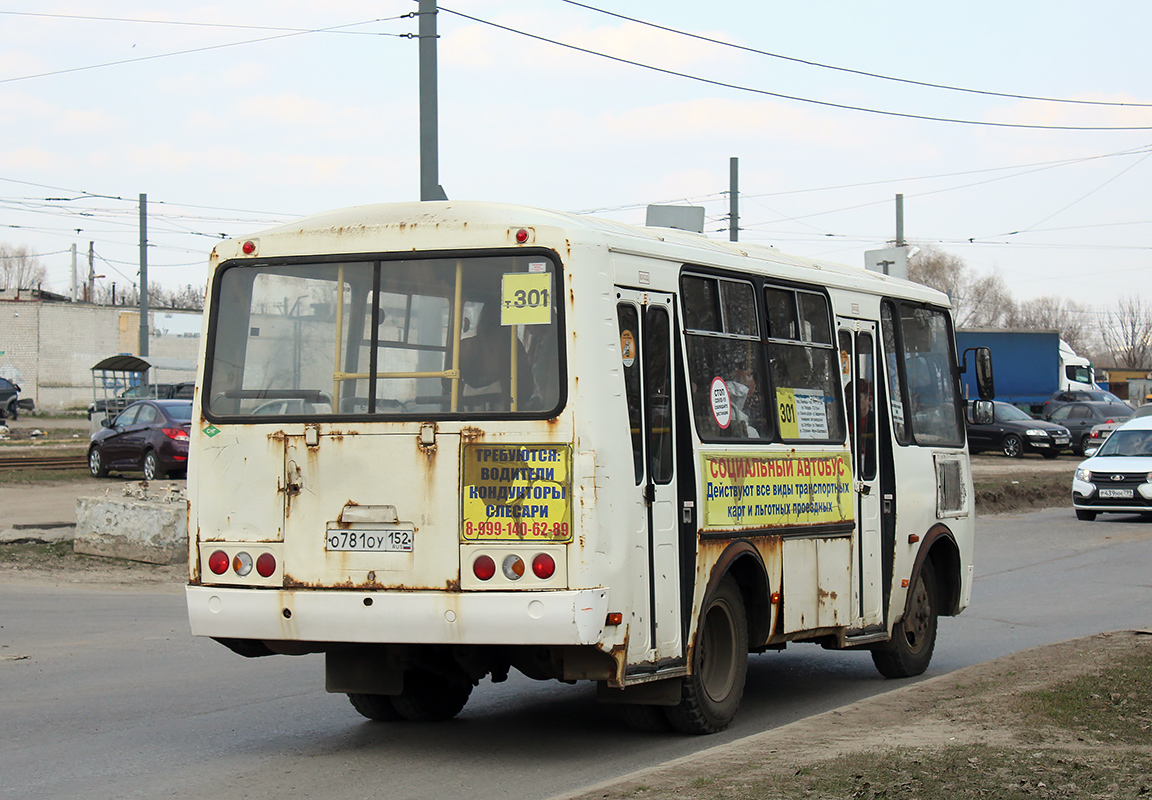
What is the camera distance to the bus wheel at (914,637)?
995 centimetres

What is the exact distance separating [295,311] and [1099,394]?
4888cm

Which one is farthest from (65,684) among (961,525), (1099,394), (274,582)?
(1099,394)

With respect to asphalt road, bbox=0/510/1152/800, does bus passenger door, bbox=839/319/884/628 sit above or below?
above

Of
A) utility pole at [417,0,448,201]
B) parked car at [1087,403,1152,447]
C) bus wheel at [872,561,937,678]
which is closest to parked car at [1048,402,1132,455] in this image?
parked car at [1087,403,1152,447]

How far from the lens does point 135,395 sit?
43656 millimetres

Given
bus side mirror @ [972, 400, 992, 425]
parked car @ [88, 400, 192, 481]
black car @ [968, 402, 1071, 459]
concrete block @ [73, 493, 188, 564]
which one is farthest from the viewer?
black car @ [968, 402, 1071, 459]

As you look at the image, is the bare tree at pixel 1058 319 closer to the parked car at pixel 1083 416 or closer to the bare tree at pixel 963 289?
the bare tree at pixel 963 289

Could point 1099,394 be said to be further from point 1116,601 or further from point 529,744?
point 529,744

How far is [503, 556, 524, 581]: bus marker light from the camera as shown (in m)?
6.61

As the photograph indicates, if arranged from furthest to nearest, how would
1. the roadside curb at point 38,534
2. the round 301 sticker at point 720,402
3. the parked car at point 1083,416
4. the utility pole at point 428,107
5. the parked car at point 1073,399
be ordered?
the parked car at point 1073,399 → the parked car at point 1083,416 → the roadside curb at point 38,534 → the utility pole at point 428,107 → the round 301 sticker at point 720,402

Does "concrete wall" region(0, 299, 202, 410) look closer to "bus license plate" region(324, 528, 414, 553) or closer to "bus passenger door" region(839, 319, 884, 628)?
"bus passenger door" region(839, 319, 884, 628)

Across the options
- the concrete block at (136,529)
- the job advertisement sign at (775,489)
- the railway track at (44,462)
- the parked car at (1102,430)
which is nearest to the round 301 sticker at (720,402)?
the job advertisement sign at (775,489)

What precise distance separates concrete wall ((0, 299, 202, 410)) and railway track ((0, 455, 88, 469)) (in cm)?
4042

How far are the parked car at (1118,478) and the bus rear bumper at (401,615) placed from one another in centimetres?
1976
